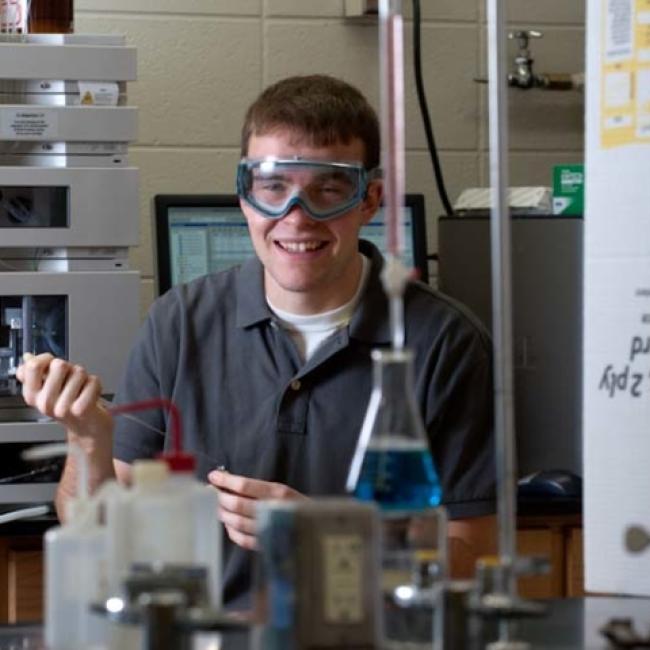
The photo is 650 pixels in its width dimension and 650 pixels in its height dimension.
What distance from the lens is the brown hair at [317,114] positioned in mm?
2406

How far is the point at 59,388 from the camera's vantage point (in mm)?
2170

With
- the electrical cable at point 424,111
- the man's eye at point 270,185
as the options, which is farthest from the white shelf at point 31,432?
the electrical cable at point 424,111

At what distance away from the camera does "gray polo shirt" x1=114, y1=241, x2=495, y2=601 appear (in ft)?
7.75

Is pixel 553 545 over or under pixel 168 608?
under

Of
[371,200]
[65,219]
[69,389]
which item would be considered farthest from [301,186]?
[65,219]

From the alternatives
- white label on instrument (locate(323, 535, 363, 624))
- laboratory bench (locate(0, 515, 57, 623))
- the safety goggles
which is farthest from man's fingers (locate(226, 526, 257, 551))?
white label on instrument (locate(323, 535, 363, 624))

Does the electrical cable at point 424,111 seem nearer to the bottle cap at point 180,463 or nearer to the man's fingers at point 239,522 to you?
the man's fingers at point 239,522

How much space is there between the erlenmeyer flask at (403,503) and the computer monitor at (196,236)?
1.81 m

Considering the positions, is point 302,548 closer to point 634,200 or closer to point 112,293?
point 634,200

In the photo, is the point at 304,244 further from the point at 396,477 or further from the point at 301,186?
the point at 396,477

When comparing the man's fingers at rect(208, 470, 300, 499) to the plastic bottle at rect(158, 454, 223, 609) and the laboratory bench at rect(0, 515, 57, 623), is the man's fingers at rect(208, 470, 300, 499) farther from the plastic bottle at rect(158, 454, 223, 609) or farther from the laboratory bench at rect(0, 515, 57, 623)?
the plastic bottle at rect(158, 454, 223, 609)

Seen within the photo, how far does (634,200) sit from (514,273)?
49.5 inches

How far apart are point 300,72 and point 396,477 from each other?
219 centimetres

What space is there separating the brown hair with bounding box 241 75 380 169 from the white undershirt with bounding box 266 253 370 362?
225 millimetres
